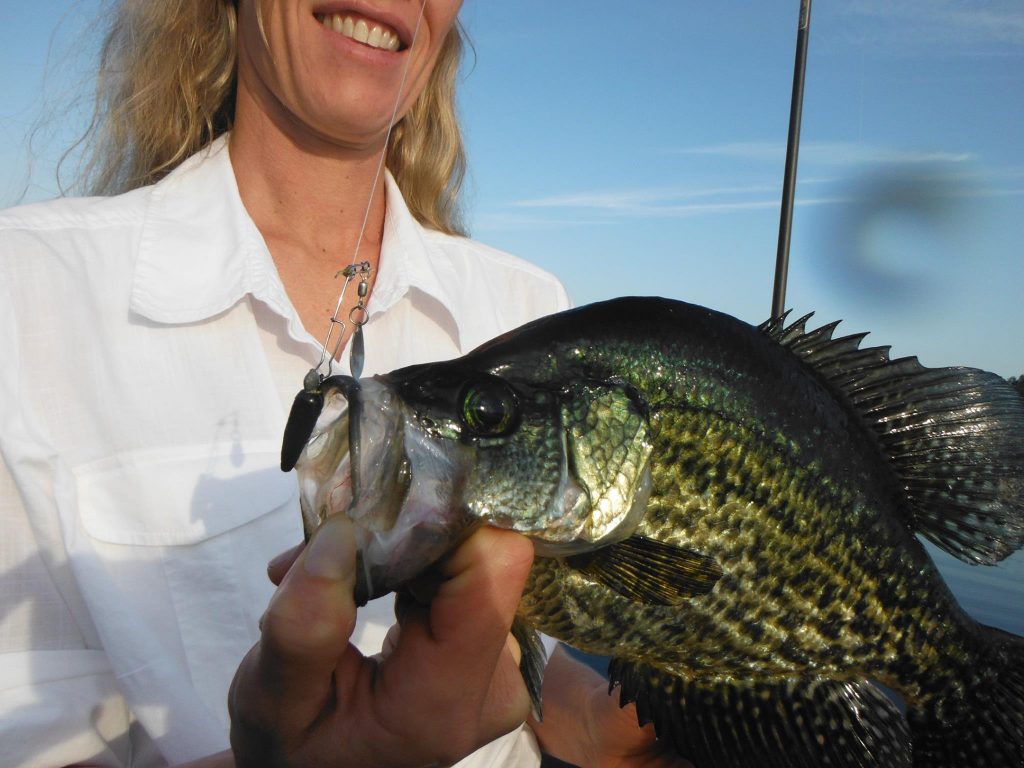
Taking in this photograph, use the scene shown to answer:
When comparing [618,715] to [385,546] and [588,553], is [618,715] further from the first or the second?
[385,546]

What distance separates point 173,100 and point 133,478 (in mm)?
1263

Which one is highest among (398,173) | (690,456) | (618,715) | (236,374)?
(398,173)

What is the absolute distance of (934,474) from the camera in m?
1.52

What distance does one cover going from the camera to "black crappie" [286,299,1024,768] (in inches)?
46.4

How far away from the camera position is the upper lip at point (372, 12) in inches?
82.0

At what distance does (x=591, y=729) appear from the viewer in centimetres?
231

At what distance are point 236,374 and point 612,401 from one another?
3.60 feet

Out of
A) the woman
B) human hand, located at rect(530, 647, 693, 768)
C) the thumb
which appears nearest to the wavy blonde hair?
the woman

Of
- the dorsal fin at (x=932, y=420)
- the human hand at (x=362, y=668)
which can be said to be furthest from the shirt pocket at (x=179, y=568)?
the dorsal fin at (x=932, y=420)

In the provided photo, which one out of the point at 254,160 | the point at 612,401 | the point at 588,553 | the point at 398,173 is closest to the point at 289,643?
the point at 588,553

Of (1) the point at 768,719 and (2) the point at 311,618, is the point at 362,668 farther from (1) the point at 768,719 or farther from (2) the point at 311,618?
(1) the point at 768,719

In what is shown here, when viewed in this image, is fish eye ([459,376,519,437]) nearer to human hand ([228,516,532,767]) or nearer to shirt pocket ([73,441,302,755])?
human hand ([228,516,532,767])

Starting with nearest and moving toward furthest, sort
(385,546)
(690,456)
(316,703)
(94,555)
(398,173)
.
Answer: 1. (385,546)
2. (316,703)
3. (690,456)
4. (94,555)
5. (398,173)

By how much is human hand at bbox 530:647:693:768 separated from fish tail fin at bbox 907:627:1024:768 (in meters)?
0.82
